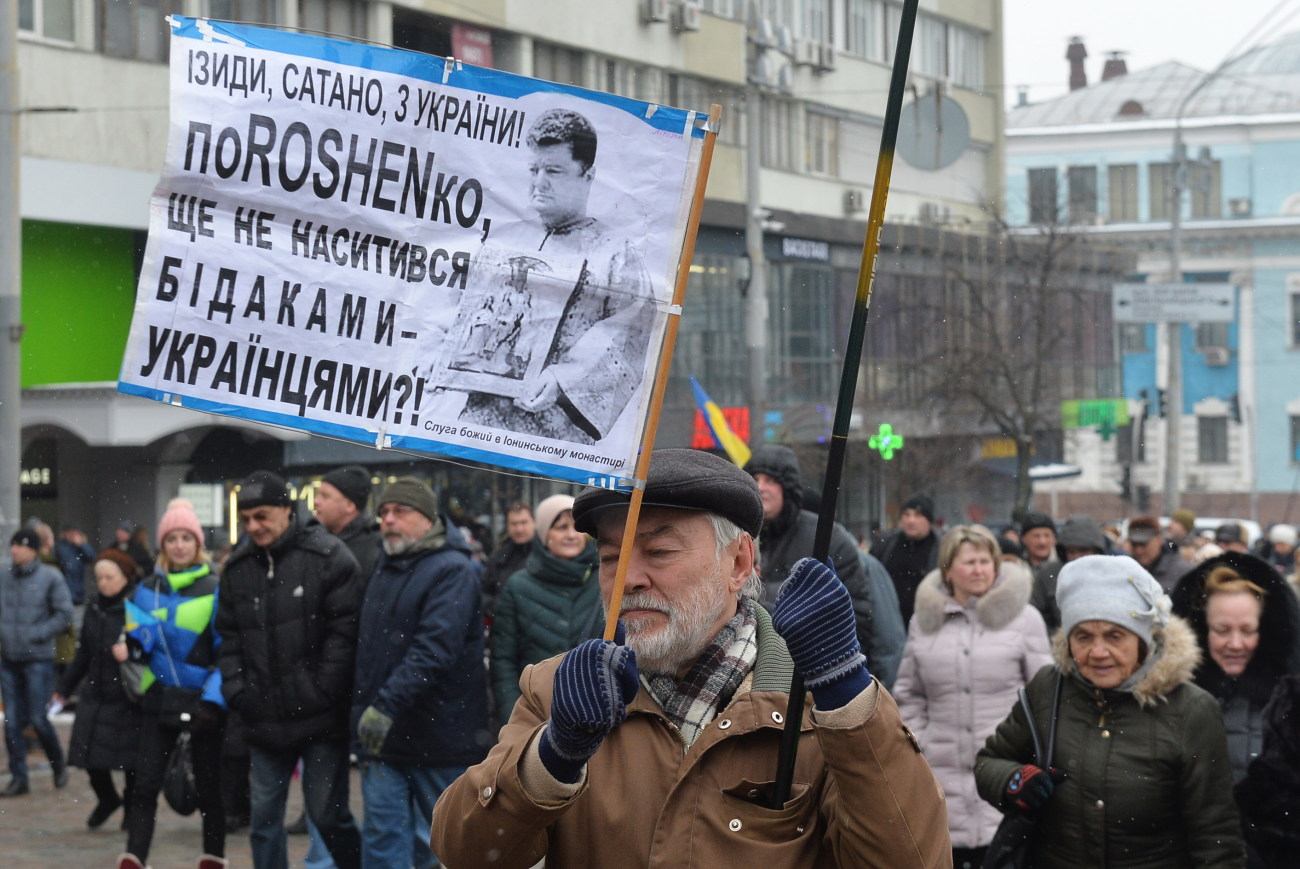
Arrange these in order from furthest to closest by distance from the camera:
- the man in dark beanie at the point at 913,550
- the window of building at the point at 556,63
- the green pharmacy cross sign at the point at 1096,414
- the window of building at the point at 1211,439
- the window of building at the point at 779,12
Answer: the window of building at the point at 1211,439, the green pharmacy cross sign at the point at 1096,414, the window of building at the point at 779,12, the window of building at the point at 556,63, the man in dark beanie at the point at 913,550

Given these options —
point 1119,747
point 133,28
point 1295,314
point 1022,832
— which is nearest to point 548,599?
point 1022,832

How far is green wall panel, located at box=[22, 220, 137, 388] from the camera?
18547 millimetres

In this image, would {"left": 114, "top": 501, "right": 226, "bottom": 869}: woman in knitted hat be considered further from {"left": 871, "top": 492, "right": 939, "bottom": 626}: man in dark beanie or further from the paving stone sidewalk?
{"left": 871, "top": 492, "right": 939, "bottom": 626}: man in dark beanie

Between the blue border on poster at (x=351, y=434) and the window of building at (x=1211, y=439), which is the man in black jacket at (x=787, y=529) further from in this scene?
the window of building at (x=1211, y=439)

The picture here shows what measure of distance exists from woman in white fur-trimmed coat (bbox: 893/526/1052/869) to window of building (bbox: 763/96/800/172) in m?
16.9

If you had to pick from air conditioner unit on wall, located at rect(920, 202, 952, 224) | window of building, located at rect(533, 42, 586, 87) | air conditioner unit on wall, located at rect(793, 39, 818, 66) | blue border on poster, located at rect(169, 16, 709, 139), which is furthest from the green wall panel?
blue border on poster, located at rect(169, 16, 709, 139)

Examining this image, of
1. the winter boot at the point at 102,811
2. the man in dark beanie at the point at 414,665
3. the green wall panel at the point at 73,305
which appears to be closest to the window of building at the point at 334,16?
the green wall panel at the point at 73,305

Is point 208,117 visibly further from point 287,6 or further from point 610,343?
point 287,6

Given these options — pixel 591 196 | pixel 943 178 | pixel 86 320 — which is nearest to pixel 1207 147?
pixel 943 178

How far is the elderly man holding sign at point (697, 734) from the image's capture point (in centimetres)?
254

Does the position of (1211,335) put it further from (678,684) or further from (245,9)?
(678,684)

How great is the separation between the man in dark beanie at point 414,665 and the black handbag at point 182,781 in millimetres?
1272

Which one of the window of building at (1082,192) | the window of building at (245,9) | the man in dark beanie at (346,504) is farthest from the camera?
the window of building at (1082,192)

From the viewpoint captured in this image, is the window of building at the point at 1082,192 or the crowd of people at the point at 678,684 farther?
the window of building at the point at 1082,192
